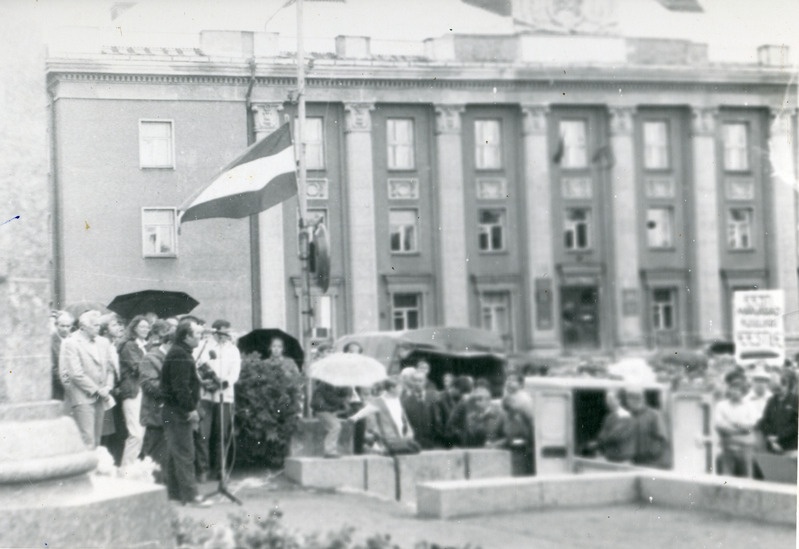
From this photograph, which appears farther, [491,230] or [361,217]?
[361,217]

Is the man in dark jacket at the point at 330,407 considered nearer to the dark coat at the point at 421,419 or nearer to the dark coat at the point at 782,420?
the dark coat at the point at 421,419

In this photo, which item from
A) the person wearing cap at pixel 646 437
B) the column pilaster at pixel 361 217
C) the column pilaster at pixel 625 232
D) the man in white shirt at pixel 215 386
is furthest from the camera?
the man in white shirt at pixel 215 386

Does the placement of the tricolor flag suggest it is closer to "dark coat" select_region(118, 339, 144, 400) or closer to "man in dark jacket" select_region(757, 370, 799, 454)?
"dark coat" select_region(118, 339, 144, 400)

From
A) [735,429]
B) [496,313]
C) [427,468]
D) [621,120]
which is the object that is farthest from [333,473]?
[621,120]

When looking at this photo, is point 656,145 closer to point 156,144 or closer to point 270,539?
point 156,144

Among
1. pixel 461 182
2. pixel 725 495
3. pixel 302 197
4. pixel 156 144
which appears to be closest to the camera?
pixel 725 495

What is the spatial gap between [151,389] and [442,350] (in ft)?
6.07

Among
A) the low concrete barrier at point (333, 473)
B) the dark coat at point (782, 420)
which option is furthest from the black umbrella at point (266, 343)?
the dark coat at point (782, 420)

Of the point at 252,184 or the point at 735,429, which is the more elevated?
the point at 252,184

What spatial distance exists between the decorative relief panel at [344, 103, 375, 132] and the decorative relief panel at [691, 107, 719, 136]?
1945 mm

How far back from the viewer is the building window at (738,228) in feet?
21.7

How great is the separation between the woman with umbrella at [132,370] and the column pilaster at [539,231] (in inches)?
97.9

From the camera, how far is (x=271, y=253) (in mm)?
6957

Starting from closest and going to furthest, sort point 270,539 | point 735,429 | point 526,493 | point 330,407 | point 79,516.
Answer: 1. point 79,516
2. point 270,539
3. point 526,493
4. point 735,429
5. point 330,407
